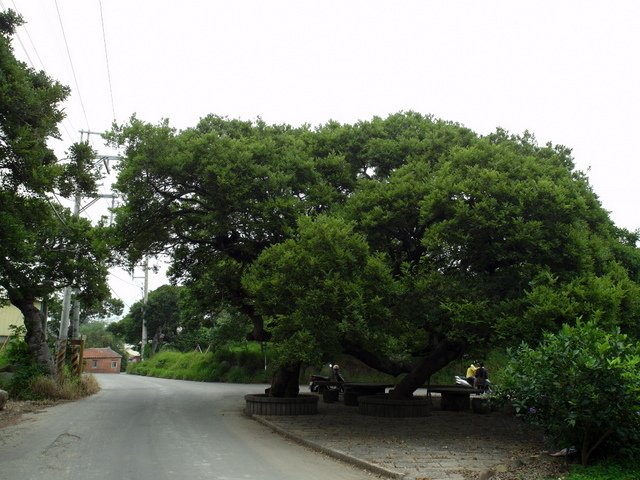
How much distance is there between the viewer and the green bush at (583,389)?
680cm

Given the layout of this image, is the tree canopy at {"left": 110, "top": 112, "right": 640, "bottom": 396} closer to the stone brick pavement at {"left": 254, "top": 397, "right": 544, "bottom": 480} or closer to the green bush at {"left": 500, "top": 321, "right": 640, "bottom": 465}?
the stone brick pavement at {"left": 254, "top": 397, "right": 544, "bottom": 480}

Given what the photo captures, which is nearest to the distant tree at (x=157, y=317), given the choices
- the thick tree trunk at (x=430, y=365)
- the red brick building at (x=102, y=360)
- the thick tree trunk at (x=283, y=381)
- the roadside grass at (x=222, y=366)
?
the roadside grass at (x=222, y=366)

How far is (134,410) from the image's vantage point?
16297mm

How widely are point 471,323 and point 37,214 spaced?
8.47 m

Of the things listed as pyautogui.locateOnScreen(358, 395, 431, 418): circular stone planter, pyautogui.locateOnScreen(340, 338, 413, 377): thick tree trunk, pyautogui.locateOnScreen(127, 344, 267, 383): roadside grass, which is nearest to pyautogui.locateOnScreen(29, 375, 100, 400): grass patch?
pyautogui.locateOnScreen(358, 395, 431, 418): circular stone planter

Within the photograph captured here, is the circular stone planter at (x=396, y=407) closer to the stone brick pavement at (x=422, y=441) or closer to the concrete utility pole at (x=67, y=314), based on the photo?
the stone brick pavement at (x=422, y=441)

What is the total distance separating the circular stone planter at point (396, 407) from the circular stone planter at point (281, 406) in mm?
1672

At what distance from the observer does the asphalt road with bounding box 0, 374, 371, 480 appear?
24.9 ft

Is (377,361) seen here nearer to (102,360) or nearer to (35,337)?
(35,337)

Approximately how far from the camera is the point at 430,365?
1401 centimetres

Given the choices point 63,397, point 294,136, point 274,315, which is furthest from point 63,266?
point 274,315

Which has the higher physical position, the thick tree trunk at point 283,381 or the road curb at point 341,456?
the thick tree trunk at point 283,381

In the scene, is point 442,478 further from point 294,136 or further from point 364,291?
point 294,136

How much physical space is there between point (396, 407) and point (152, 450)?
7313 millimetres
